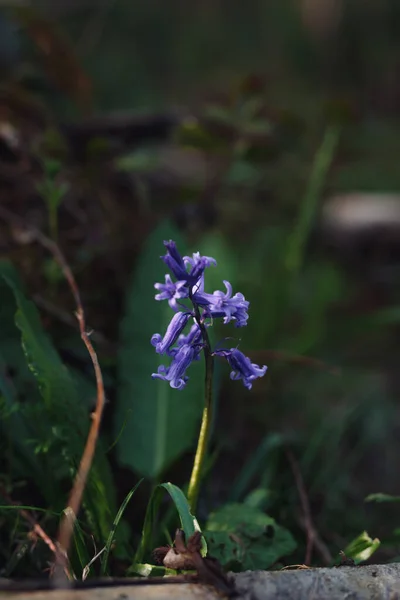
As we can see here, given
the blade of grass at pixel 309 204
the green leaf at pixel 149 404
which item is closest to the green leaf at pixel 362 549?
the green leaf at pixel 149 404

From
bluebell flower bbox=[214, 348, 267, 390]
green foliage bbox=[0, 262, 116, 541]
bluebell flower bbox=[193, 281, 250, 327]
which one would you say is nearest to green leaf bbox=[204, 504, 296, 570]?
green foliage bbox=[0, 262, 116, 541]

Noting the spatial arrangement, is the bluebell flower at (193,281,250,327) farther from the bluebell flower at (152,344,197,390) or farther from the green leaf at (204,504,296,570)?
the green leaf at (204,504,296,570)

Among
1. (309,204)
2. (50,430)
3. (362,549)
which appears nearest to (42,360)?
(50,430)

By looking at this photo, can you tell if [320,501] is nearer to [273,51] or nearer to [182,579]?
[182,579]

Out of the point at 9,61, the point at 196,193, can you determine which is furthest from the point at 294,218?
the point at 9,61

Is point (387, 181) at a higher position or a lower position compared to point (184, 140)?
higher

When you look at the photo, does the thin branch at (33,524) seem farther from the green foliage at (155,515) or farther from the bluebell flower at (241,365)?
the bluebell flower at (241,365)
